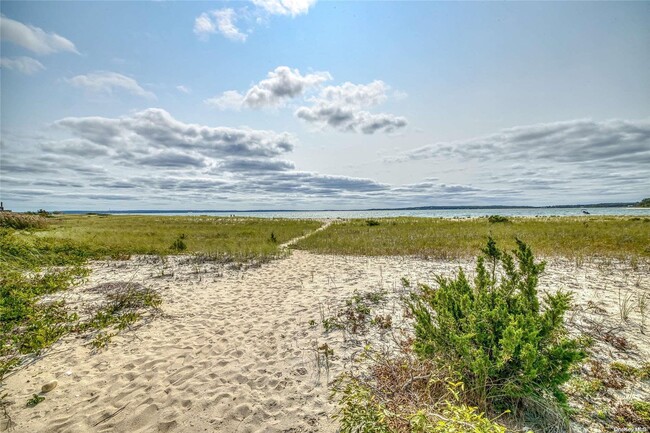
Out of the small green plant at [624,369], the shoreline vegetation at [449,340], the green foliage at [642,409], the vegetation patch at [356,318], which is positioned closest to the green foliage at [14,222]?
the shoreline vegetation at [449,340]

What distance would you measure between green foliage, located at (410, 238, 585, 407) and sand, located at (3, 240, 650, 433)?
185cm

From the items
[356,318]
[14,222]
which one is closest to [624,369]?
[356,318]

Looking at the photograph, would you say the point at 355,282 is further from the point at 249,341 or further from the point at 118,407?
the point at 118,407

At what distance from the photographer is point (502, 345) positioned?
336cm

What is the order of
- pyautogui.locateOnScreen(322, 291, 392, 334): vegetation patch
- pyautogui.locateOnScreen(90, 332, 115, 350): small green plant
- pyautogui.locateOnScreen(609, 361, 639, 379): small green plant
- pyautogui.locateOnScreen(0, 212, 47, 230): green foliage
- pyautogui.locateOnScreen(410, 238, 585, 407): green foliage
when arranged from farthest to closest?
pyautogui.locateOnScreen(0, 212, 47, 230): green foliage
pyautogui.locateOnScreen(322, 291, 392, 334): vegetation patch
pyautogui.locateOnScreen(90, 332, 115, 350): small green plant
pyautogui.locateOnScreen(609, 361, 639, 379): small green plant
pyautogui.locateOnScreen(410, 238, 585, 407): green foliage

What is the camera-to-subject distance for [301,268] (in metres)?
13.3

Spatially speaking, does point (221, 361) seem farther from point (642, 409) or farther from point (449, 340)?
point (642, 409)

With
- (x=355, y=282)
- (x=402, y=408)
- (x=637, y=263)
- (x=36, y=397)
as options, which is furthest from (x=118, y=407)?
(x=637, y=263)

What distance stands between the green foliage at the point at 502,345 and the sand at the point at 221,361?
6.07 feet

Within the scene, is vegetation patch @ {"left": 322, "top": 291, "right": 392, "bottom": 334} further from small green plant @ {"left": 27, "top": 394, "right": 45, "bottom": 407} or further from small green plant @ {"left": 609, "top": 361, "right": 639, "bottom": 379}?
small green plant @ {"left": 27, "top": 394, "right": 45, "bottom": 407}

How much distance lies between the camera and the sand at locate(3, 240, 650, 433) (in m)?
4.08

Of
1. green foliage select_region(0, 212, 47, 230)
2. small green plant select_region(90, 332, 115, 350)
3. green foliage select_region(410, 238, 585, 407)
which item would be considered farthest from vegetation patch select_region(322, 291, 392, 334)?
green foliage select_region(0, 212, 47, 230)

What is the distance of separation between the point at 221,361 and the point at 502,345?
4838 millimetres

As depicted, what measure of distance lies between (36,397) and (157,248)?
15.5 m
